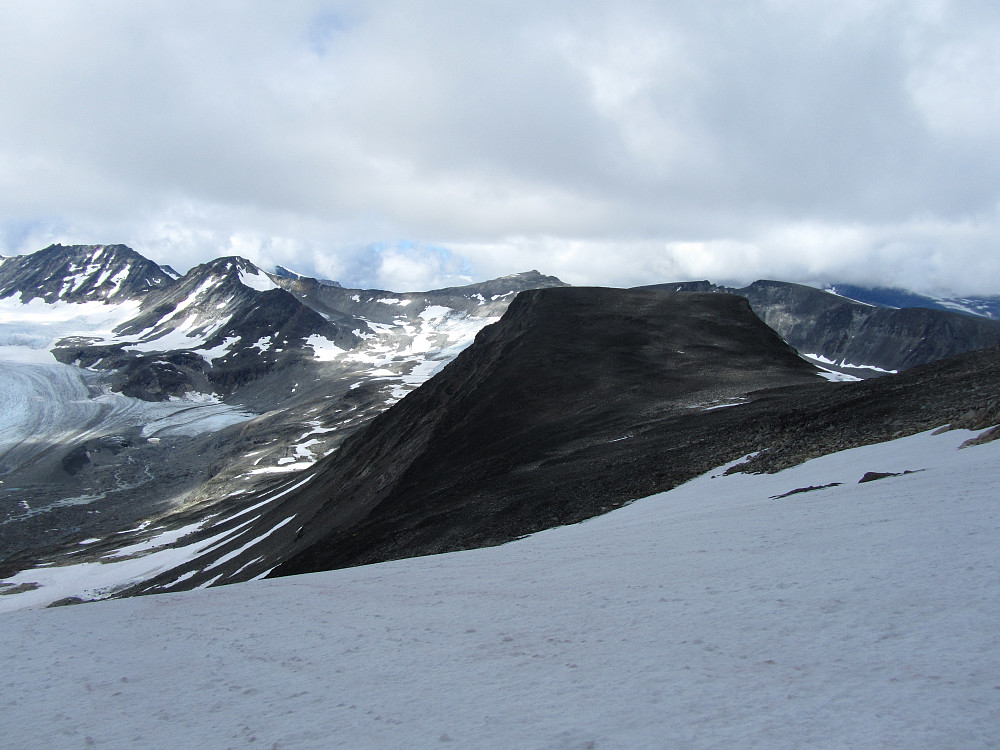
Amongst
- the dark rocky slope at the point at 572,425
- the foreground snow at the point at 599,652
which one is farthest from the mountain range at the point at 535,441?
the foreground snow at the point at 599,652

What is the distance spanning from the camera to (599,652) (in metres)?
5.84

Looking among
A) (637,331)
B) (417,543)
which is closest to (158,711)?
(417,543)

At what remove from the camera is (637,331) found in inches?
2325

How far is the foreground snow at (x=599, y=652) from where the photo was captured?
437 centimetres

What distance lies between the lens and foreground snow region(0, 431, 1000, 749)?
A: 172 inches

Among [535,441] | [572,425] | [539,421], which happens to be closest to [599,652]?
[535,441]

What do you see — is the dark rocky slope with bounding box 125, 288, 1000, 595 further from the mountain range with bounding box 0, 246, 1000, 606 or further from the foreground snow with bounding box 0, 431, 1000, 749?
the foreground snow with bounding box 0, 431, 1000, 749

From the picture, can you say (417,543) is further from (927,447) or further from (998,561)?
(998,561)

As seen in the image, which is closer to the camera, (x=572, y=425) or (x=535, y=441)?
(x=535, y=441)

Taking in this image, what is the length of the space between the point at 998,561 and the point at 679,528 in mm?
6211

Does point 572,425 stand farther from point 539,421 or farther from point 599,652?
point 599,652

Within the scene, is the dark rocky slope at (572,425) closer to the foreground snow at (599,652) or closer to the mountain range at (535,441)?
the mountain range at (535,441)

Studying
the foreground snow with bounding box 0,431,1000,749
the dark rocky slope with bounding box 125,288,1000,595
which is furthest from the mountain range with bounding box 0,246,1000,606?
the foreground snow with bounding box 0,431,1000,749

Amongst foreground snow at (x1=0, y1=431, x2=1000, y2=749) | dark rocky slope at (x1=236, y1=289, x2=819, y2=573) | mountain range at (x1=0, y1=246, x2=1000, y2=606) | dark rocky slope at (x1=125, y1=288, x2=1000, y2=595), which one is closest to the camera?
foreground snow at (x1=0, y1=431, x2=1000, y2=749)
